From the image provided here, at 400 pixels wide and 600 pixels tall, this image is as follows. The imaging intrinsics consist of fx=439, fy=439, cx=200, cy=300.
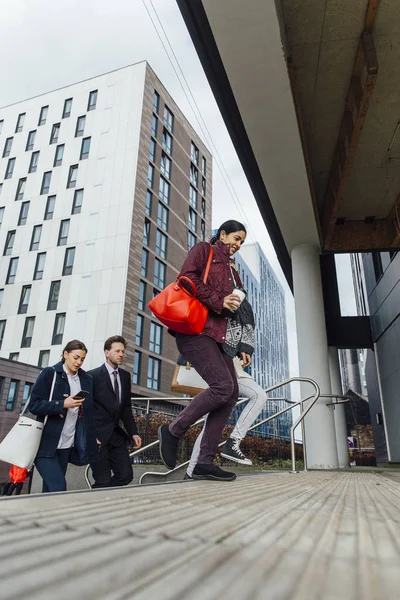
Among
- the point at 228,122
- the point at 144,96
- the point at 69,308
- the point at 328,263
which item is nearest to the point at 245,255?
the point at 144,96

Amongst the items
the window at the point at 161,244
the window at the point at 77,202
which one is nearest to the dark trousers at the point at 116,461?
the window at the point at 161,244

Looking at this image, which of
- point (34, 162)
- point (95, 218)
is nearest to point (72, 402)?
point (95, 218)

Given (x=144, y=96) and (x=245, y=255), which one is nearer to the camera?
(x=144, y=96)

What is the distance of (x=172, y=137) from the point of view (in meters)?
40.8

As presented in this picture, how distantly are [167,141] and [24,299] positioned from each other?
19.1m

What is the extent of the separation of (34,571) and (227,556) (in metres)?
0.26

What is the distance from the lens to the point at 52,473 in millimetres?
3266

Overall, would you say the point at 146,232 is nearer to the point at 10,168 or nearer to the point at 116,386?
the point at 10,168

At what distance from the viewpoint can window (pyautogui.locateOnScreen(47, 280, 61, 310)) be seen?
31797 millimetres

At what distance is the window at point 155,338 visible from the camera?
106 ft

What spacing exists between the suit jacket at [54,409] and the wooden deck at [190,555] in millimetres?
2338

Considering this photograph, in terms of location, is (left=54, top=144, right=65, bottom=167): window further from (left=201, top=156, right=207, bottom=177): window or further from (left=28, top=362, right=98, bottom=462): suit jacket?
(left=28, top=362, right=98, bottom=462): suit jacket

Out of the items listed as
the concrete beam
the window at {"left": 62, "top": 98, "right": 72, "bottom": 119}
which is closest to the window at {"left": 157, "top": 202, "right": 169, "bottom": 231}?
the window at {"left": 62, "top": 98, "right": 72, "bottom": 119}

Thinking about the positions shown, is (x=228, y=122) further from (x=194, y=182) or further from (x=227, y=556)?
(x=194, y=182)
